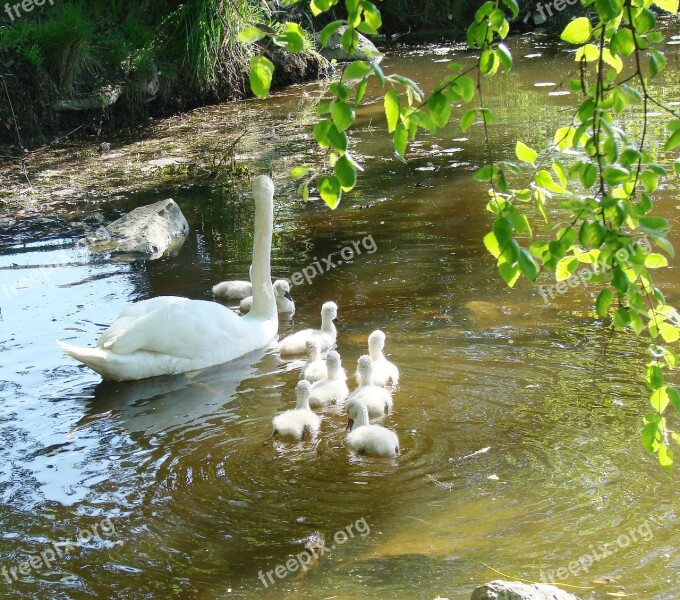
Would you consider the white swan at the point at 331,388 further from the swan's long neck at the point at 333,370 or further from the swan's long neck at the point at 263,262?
the swan's long neck at the point at 263,262

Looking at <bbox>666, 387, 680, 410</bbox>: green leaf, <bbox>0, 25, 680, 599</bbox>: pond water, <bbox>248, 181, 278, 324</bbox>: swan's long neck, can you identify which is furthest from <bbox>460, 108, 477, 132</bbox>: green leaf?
<bbox>248, 181, 278, 324</bbox>: swan's long neck

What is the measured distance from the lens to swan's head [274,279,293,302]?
25.7 feet

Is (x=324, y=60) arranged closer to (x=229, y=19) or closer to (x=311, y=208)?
(x=229, y=19)

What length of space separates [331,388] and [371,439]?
3.22ft

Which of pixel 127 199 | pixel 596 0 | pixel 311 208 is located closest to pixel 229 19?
pixel 127 199

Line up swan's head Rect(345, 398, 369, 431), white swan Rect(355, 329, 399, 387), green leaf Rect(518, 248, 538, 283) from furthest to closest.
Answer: white swan Rect(355, 329, 399, 387) → swan's head Rect(345, 398, 369, 431) → green leaf Rect(518, 248, 538, 283)

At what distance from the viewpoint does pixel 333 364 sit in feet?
20.2

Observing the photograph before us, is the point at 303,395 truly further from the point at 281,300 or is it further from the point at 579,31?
the point at 579,31

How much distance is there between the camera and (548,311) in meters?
7.28

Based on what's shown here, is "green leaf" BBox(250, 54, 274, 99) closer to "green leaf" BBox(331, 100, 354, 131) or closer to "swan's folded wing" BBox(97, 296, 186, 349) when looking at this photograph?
"green leaf" BBox(331, 100, 354, 131)

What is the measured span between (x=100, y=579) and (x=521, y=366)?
10.5ft

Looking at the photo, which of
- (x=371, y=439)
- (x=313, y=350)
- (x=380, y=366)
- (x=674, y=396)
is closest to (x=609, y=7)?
(x=674, y=396)

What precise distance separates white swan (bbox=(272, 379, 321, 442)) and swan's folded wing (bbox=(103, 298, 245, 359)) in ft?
4.45

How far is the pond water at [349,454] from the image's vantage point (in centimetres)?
421
